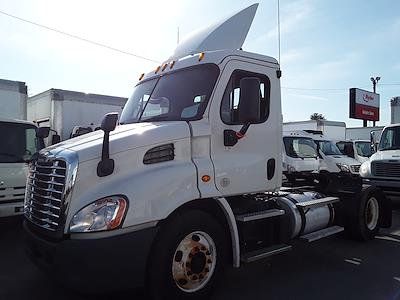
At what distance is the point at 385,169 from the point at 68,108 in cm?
1083

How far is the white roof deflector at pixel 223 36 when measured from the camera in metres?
5.53

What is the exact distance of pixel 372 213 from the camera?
7.65 metres

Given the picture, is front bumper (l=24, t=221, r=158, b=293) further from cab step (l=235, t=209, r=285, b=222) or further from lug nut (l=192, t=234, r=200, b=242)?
cab step (l=235, t=209, r=285, b=222)

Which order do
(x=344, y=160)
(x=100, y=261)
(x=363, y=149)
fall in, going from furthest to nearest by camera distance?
(x=363, y=149) → (x=344, y=160) → (x=100, y=261)

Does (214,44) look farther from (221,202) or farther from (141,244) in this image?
(141,244)

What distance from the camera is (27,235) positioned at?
428cm

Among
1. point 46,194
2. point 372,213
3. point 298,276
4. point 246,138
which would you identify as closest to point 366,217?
point 372,213

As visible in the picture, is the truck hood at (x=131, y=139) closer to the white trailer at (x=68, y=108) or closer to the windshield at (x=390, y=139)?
the windshield at (x=390, y=139)

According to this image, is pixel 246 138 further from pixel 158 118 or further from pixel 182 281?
pixel 182 281

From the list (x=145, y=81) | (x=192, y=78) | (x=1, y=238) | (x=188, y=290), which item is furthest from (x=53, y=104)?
(x=188, y=290)

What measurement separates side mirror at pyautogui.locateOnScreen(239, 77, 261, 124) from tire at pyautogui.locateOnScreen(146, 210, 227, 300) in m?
1.17

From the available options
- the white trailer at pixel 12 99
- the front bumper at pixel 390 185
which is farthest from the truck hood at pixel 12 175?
the front bumper at pixel 390 185

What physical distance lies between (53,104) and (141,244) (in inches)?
487

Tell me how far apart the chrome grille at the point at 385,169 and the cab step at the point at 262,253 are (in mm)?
6791
